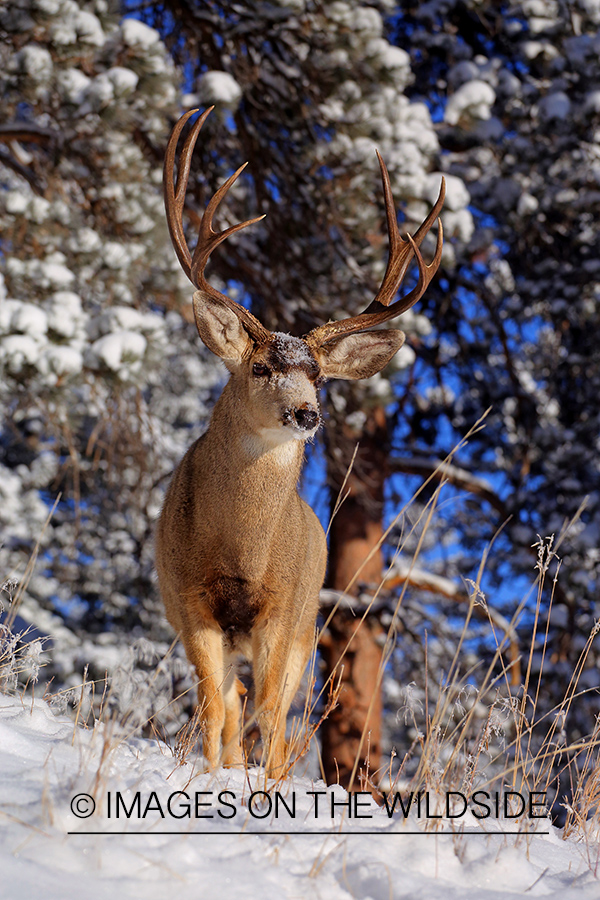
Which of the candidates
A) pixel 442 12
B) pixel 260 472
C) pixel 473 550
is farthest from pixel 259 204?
pixel 473 550

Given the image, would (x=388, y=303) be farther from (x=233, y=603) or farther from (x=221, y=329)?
(x=233, y=603)

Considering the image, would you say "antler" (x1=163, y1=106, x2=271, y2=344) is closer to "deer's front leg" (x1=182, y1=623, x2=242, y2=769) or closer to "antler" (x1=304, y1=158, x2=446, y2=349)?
"antler" (x1=304, y1=158, x2=446, y2=349)

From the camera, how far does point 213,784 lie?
110 inches

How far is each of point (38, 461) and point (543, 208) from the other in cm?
833

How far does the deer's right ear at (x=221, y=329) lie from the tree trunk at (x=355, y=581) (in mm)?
3850

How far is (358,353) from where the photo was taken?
186 inches

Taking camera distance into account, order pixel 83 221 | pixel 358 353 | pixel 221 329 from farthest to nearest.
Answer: pixel 83 221 → pixel 358 353 → pixel 221 329

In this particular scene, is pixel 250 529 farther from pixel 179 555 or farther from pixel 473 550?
pixel 473 550

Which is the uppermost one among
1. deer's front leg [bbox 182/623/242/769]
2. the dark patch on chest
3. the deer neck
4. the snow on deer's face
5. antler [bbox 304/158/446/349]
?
antler [bbox 304/158/446/349]

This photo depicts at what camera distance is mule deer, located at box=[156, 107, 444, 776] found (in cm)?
401

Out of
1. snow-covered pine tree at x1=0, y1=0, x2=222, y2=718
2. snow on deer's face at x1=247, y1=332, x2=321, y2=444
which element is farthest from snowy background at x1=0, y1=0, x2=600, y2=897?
snow on deer's face at x1=247, y1=332, x2=321, y2=444

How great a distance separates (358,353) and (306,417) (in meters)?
0.95

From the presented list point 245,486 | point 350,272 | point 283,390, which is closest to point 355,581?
point 350,272

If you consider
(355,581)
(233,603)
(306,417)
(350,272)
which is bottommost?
(233,603)
